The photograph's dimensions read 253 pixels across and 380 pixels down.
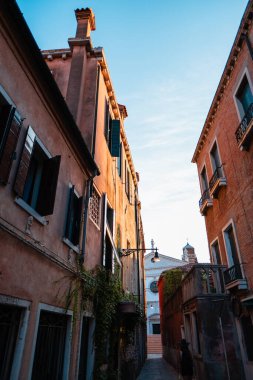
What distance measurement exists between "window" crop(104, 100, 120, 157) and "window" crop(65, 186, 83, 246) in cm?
473

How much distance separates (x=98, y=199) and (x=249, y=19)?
781 cm

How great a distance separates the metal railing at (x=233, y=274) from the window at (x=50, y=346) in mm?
6425

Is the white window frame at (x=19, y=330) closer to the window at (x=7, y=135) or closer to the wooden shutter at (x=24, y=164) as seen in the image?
the wooden shutter at (x=24, y=164)

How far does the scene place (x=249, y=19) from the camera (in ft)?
29.6

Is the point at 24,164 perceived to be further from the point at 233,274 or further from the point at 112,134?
the point at 233,274

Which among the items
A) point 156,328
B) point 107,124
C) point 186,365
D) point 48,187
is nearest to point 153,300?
point 156,328

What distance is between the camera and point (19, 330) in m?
3.98

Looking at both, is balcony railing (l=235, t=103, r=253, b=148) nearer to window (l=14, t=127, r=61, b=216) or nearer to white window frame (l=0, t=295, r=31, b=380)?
window (l=14, t=127, r=61, b=216)

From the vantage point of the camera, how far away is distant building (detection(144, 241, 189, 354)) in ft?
124

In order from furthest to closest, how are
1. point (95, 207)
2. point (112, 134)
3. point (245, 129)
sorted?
point (112, 134) < point (245, 129) < point (95, 207)

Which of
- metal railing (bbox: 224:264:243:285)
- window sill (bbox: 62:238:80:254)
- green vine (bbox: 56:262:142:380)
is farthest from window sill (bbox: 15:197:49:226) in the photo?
metal railing (bbox: 224:264:243:285)

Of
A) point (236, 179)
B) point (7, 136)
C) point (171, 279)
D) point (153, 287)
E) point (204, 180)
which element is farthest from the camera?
point (153, 287)

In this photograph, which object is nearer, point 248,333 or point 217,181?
point 248,333

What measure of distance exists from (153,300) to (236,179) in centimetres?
4038
